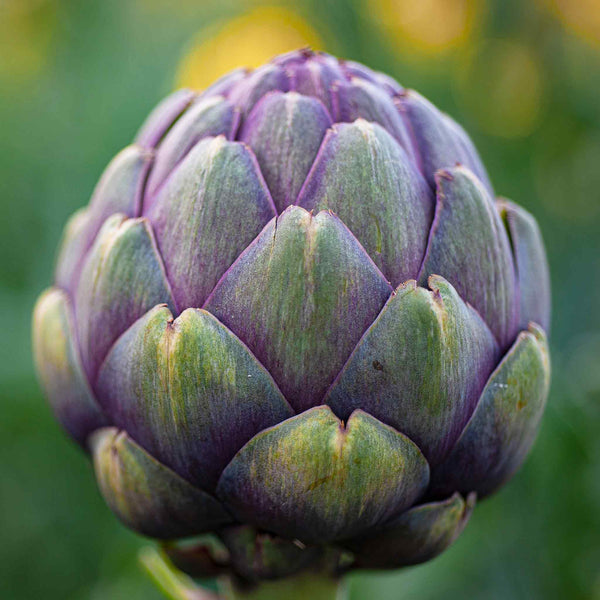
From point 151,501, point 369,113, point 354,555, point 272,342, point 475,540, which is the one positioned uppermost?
point 369,113

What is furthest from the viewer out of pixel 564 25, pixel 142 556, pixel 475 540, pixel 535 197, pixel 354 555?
pixel 564 25

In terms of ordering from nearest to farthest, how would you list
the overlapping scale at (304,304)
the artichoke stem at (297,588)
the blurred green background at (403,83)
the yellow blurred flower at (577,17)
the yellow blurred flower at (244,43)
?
the overlapping scale at (304,304) < the artichoke stem at (297,588) < the blurred green background at (403,83) < the yellow blurred flower at (244,43) < the yellow blurred flower at (577,17)

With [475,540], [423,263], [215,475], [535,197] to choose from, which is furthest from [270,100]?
[535,197]

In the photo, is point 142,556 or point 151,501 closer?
point 151,501

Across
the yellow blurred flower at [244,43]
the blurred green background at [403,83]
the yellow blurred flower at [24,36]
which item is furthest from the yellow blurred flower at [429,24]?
the yellow blurred flower at [24,36]

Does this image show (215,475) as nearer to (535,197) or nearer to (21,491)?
(21,491)

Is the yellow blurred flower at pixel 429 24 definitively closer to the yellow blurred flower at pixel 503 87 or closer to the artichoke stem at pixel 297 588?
the yellow blurred flower at pixel 503 87

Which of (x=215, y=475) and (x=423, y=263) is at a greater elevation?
(x=423, y=263)
